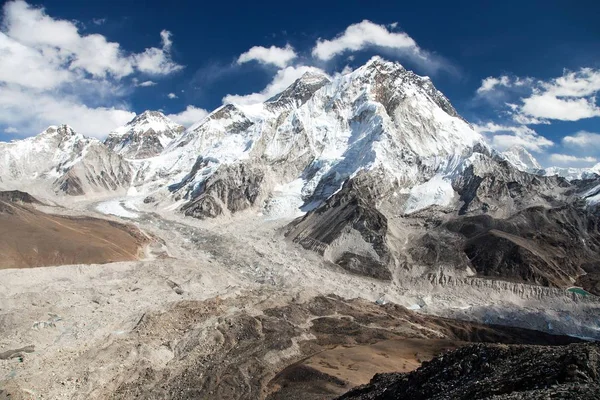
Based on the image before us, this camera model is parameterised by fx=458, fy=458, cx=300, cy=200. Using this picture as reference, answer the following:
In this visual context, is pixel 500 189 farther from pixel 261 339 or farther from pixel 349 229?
pixel 261 339

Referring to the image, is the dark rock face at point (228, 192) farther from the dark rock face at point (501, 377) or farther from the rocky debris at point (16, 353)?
the dark rock face at point (501, 377)

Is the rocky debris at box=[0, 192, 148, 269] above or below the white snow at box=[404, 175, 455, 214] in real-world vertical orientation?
below

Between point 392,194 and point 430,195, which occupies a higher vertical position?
point 430,195

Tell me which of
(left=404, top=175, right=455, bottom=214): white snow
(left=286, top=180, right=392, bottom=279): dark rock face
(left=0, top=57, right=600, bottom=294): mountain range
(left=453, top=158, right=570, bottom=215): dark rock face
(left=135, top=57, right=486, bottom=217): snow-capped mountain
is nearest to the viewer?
(left=286, top=180, right=392, bottom=279): dark rock face

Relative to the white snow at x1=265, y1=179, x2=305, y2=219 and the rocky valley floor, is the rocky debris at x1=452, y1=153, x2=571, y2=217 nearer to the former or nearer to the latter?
the white snow at x1=265, y1=179, x2=305, y2=219

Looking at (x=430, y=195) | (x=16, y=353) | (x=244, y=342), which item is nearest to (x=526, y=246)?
(x=430, y=195)

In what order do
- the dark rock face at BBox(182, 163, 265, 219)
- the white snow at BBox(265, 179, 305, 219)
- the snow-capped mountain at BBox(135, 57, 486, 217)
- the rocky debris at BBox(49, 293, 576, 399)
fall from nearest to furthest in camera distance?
the rocky debris at BBox(49, 293, 576, 399) → the dark rock face at BBox(182, 163, 265, 219) → the white snow at BBox(265, 179, 305, 219) → the snow-capped mountain at BBox(135, 57, 486, 217)

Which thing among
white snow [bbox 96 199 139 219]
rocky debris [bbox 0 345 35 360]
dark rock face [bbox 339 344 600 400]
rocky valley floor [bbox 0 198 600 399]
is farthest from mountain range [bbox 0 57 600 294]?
dark rock face [bbox 339 344 600 400]

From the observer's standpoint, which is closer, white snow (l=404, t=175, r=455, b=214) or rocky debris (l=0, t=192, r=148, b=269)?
rocky debris (l=0, t=192, r=148, b=269)

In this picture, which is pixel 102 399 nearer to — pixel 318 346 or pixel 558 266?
pixel 318 346
